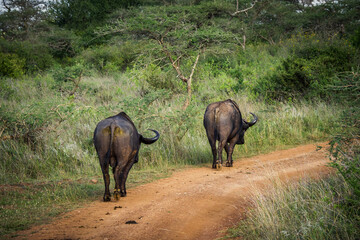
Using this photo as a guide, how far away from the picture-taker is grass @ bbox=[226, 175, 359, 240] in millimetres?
3828

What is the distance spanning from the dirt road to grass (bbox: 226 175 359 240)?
46 cm

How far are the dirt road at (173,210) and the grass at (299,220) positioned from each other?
0.46 m

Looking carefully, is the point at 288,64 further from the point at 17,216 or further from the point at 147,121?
the point at 17,216

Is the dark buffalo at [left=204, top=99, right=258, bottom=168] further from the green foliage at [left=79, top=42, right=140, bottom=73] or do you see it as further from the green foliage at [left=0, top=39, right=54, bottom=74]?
the green foliage at [left=0, top=39, right=54, bottom=74]

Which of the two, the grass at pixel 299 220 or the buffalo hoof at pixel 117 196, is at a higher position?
the buffalo hoof at pixel 117 196

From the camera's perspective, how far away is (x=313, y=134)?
39.0 ft

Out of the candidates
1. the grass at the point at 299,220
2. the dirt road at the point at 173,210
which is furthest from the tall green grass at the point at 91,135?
the grass at the point at 299,220

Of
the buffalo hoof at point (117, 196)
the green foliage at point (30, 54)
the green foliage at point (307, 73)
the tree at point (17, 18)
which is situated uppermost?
the tree at point (17, 18)

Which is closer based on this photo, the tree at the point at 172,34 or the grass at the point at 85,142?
the grass at the point at 85,142

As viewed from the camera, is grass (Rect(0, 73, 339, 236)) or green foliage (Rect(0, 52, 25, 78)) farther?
green foliage (Rect(0, 52, 25, 78))

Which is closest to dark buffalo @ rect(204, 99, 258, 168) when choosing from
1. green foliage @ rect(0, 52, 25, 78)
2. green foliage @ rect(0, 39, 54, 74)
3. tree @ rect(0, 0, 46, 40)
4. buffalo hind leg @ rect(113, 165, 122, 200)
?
buffalo hind leg @ rect(113, 165, 122, 200)

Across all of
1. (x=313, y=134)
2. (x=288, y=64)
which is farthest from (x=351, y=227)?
(x=288, y=64)

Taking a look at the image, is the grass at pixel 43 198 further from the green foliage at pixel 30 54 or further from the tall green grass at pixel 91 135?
the green foliage at pixel 30 54

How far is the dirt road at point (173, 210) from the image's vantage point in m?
4.67
